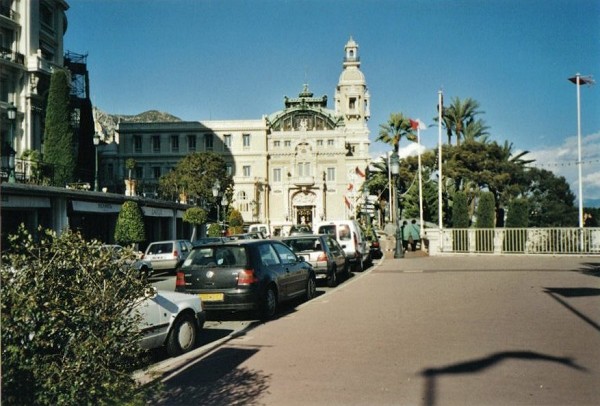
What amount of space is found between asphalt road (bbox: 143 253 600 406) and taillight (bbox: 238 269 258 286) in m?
0.80

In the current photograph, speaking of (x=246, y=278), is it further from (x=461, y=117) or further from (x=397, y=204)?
(x=461, y=117)

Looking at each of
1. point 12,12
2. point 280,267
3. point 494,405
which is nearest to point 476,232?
point 280,267

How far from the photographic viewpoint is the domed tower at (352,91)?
9222 centimetres

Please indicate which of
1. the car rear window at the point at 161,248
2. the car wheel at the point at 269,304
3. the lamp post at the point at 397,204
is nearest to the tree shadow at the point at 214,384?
the car wheel at the point at 269,304

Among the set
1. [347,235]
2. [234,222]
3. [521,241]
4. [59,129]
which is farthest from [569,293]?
[234,222]

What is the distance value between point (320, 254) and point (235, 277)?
19.4 ft

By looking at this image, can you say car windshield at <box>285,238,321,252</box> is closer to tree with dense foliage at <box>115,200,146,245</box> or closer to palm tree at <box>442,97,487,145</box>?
tree with dense foliage at <box>115,200,146,245</box>

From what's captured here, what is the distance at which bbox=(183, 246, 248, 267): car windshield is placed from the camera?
415 inches

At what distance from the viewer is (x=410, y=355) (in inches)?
273

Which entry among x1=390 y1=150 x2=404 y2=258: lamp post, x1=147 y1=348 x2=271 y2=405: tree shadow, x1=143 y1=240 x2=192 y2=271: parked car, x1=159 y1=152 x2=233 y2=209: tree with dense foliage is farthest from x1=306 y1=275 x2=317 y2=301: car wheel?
x1=159 y1=152 x2=233 y2=209: tree with dense foliage

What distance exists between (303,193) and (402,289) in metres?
69.9

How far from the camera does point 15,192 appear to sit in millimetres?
21531

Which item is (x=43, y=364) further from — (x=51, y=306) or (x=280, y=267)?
(x=280, y=267)

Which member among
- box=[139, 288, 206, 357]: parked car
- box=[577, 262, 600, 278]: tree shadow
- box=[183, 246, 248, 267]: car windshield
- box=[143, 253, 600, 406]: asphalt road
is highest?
box=[183, 246, 248, 267]: car windshield
